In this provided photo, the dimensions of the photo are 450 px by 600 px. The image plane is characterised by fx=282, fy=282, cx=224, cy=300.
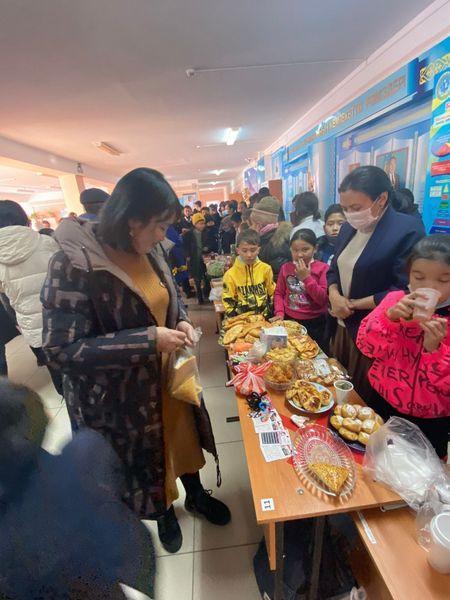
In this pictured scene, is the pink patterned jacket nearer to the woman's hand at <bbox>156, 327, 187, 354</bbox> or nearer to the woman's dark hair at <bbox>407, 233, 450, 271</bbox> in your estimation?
the woman's dark hair at <bbox>407, 233, 450, 271</bbox>

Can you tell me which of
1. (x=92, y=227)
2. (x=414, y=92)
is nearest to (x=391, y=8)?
(x=414, y=92)

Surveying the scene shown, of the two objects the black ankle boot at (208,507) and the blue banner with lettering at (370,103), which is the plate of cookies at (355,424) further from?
the blue banner with lettering at (370,103)

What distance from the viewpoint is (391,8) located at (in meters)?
2.04

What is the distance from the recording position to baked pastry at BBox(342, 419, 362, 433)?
3.46ft

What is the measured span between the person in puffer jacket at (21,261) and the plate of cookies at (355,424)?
189cm

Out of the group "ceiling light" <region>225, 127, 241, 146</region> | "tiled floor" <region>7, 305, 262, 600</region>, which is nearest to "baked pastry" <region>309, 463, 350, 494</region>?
"tiled floor" <region>7, 305, 262, 600</region>

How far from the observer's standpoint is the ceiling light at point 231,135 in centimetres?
525

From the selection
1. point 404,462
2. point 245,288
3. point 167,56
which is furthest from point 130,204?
point 167,56

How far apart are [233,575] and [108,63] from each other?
359 centimetres

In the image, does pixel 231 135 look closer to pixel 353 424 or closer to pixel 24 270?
pixel 24 270

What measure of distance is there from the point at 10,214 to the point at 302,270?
2.26 metres

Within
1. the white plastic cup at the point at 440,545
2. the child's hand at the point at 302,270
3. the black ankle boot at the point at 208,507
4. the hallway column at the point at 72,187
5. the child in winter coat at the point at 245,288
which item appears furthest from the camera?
the hallway column at the point at 72,187

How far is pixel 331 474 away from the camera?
0.91 meters

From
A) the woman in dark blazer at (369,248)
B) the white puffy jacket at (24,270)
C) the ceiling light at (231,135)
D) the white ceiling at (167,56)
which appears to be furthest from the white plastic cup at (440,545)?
the ceiling light at (231,135)
